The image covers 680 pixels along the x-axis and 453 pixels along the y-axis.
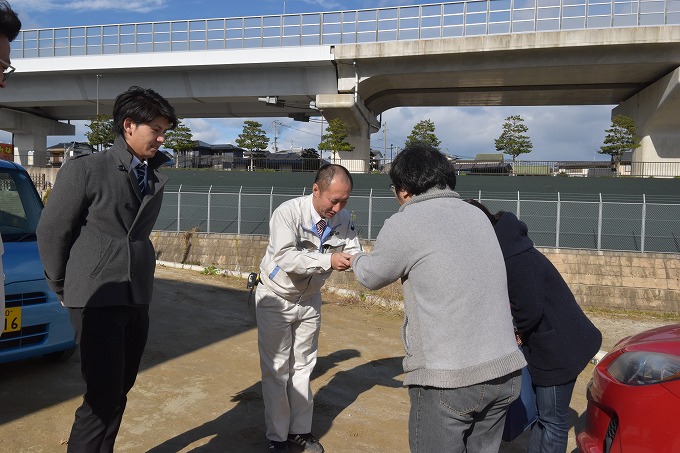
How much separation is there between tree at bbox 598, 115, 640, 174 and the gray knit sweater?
2641 cm

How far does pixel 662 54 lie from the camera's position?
22.0 meters

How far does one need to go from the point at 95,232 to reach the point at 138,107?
63 cm

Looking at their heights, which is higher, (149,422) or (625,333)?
(149,422)

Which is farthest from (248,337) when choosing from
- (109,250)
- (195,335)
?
(109,250)

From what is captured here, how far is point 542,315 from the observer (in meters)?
2.78

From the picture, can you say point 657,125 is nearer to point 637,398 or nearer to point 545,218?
point 545,218

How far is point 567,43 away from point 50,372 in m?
22.4

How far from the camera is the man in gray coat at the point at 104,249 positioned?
2449 millimetres

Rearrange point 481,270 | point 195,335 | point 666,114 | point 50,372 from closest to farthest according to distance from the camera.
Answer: point 481,270, point 50,372, point 195,335, point 666,114

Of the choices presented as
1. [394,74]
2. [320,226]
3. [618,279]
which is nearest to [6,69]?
[320,226]

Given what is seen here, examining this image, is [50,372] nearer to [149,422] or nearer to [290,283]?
[149,422]

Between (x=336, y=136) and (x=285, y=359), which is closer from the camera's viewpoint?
(x=285, y=359)

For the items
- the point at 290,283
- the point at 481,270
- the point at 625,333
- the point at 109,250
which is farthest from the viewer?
the point at 625,333

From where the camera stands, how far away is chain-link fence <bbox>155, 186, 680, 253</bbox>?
538 inches
